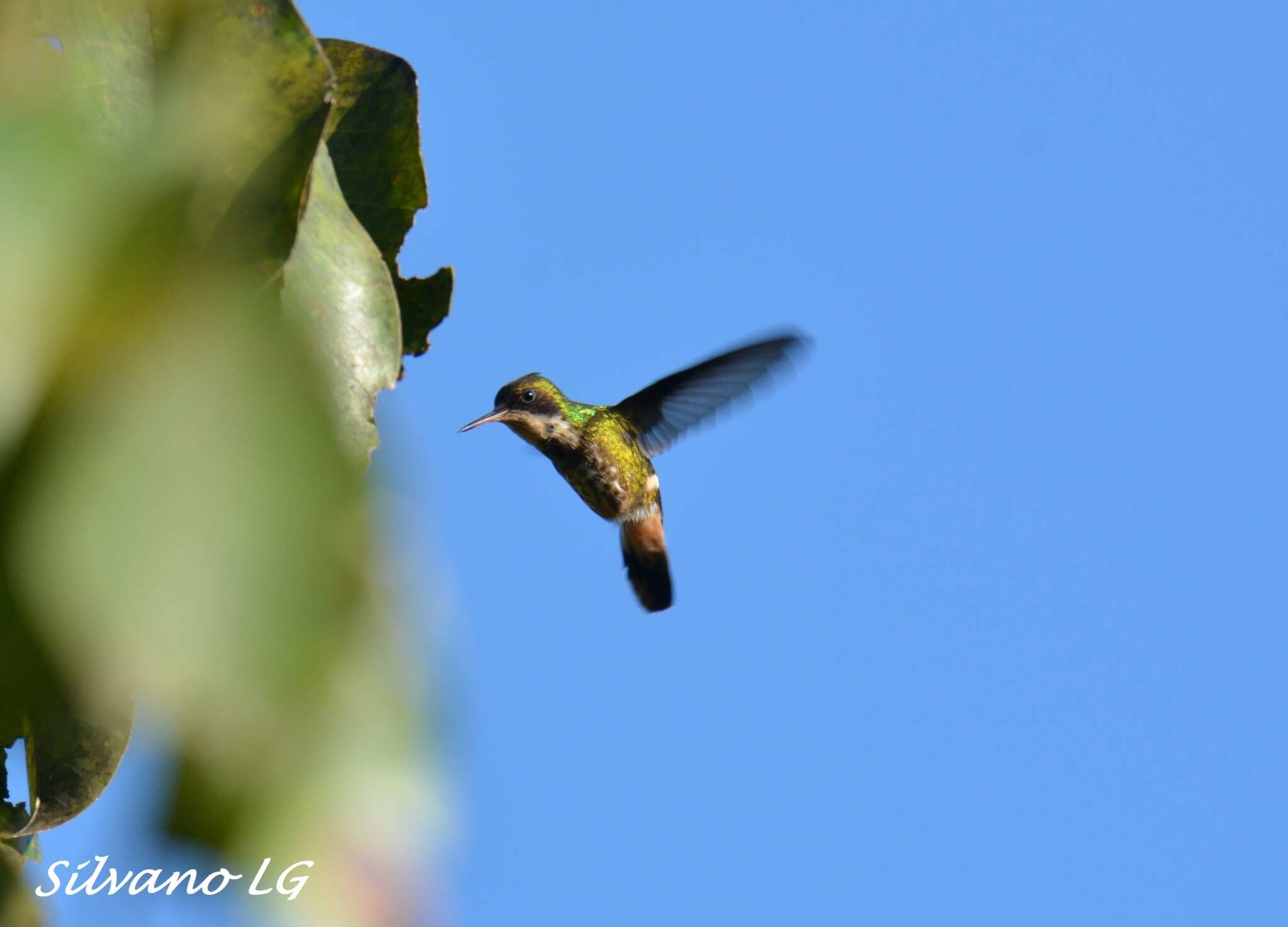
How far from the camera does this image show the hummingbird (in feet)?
16.7

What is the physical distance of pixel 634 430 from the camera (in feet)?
18.6

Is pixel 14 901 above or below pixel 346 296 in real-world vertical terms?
below

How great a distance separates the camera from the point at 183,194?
42 cm

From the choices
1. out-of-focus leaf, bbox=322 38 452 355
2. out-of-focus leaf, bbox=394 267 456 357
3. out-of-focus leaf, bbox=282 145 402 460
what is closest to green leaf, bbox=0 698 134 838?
out-of-focus leaf, bbox=282 145 402 460

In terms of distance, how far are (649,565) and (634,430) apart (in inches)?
24.0

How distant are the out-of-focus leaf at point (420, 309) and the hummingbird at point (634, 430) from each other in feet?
6.87

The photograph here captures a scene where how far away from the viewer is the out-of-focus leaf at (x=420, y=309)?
2.74 meters

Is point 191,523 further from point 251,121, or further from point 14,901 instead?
point 14,901

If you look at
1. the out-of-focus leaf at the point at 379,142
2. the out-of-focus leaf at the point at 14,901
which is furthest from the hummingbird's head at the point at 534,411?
the out-of-focus leaf at the point at 14,901

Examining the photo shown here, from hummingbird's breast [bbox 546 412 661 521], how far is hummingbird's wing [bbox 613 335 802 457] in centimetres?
9

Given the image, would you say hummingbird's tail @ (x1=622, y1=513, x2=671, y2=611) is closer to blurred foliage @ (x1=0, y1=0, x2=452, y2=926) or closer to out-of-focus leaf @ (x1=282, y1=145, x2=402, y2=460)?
out-of-focus leaf @ (x1=282, y1=145, x2=402, y2=460)

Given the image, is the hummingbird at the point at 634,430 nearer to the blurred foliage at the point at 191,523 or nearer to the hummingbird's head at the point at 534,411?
the hummingbird's head at the point at 534,411

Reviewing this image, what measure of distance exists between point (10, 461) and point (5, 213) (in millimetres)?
90

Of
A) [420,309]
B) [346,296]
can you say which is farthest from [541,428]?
[346,296]
